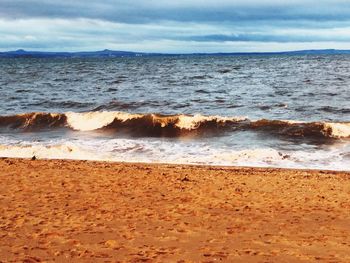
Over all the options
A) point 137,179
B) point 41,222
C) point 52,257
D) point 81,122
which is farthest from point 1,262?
point 81,122

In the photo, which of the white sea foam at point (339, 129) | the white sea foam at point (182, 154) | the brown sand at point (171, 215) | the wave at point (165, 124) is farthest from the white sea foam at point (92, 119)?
the brown sand at point (171, 215)

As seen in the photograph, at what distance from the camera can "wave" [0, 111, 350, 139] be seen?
22.5m

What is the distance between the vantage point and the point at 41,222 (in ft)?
28.1

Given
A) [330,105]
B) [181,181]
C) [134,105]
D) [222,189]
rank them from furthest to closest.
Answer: [134,105], [330,105], [181,181], [222,189]

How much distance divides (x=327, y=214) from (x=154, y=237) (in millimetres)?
3634

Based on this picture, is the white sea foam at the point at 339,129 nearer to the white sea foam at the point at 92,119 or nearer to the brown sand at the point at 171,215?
the brown sand at the point at 171,215

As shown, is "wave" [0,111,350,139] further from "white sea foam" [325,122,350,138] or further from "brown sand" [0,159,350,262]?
"brown sand" [0,159,350,262]

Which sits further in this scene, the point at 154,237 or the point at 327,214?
the point at 327,214

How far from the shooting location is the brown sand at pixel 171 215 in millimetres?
7249

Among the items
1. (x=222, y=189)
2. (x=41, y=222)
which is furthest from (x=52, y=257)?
(x=222, y=189)

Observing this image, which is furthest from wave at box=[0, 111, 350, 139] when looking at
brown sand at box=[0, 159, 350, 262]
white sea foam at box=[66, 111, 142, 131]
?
brown sand at box=[0, 159, 350, 262]

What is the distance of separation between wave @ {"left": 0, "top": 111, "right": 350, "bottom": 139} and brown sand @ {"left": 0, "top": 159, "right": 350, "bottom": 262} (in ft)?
30.1

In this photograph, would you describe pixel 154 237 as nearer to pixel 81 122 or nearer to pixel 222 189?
pixel 222 189

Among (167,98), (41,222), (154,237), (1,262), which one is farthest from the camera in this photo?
(167,98)
